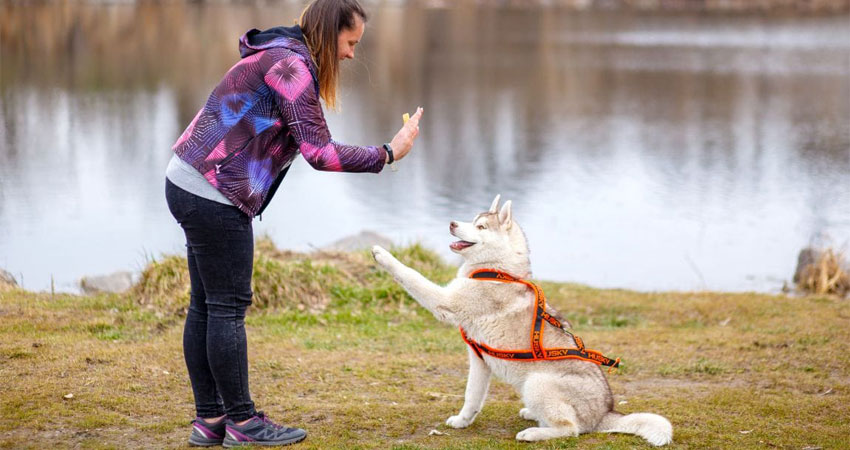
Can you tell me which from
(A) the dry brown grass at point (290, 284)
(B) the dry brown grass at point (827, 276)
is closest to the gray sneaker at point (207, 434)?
(A) the dry brown grass at point (290, 284)

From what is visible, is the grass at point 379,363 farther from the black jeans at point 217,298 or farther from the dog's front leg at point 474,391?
the black jeans at point 217,298

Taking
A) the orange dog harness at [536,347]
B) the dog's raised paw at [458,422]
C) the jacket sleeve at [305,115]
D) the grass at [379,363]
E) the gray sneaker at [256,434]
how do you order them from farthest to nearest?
1. the dog's raised paw at [458,422]
2. the grass at [379,363]
3. the orange dog harness at [536,347]
4. the gray sneaker at [256,434]
5. the jacket sleeve at [305,115]

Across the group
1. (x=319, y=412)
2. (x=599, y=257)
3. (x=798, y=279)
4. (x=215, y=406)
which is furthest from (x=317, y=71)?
(x=599, y=257)

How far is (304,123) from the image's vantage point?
15.2ft

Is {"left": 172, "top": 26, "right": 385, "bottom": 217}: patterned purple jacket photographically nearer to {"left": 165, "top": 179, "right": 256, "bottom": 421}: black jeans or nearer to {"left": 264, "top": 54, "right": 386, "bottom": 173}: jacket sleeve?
{"left": 264, "top": 54, "right": 386, "bottom": 173}: jacket sleeve

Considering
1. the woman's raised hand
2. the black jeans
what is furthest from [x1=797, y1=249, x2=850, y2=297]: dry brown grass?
the black jeans

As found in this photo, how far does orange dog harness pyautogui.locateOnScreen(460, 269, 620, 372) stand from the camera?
545cm

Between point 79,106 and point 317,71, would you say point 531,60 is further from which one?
point 317,71

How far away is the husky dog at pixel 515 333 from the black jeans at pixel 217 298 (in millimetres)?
912

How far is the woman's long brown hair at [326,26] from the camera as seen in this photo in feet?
15.6

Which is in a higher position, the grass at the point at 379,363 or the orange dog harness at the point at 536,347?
the orange dog harness at the point at 536,347

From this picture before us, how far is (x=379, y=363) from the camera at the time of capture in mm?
7848

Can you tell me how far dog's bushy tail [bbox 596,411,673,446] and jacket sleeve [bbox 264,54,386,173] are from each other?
2.31 m

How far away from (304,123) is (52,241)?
12611mm
